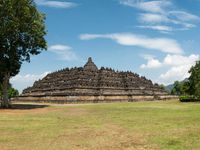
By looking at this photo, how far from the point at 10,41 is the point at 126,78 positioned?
48608 millimetres

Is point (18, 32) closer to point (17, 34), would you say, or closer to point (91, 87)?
point (17, 34)

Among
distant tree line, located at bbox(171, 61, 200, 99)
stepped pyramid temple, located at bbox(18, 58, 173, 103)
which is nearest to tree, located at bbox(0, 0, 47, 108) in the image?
stepped pyramid temple, located at bbox(18, 58, 173, 103)

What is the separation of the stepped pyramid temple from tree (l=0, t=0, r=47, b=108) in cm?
2043

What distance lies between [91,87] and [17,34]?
104 feet

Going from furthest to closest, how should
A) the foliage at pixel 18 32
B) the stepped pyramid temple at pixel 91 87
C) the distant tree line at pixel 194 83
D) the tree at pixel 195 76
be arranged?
the stepped pyramid temple at pixel 91 87
the tree at pixel 195 76
the distant tree line at pixel 194 83
the foliage at pixel 18 32

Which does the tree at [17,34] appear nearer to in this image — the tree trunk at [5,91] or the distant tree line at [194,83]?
the tree trunk at [5,91]

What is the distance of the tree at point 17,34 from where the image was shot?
48.5 m

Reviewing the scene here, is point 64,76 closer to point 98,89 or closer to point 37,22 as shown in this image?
point 98,89

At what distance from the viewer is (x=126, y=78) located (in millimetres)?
93938

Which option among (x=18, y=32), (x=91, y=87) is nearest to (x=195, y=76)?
(x=91, y=87)

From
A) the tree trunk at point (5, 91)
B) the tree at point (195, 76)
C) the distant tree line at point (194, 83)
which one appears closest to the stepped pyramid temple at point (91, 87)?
the distant tree line at point (194, 83)

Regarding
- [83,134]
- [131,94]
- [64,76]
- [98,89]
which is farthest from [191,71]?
[83,134]

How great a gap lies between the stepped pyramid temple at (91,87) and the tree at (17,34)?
67.0ft

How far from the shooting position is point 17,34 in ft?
166
